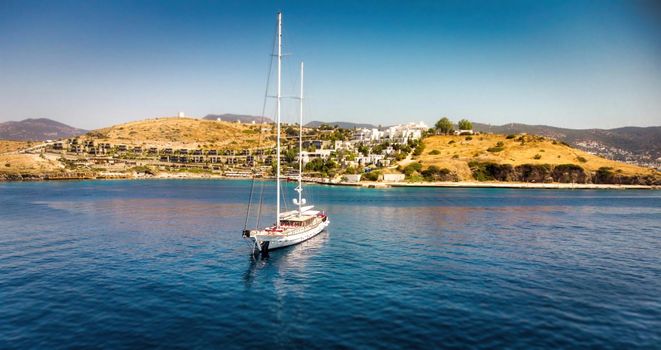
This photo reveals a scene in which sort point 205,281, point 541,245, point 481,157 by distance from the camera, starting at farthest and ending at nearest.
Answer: point 481,157 → point 541,245 → point 205,281

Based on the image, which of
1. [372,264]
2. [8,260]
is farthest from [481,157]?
[8,260]

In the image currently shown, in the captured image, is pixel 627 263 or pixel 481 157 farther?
pixel 481 157

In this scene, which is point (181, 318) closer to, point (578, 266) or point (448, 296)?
point (448, 296)

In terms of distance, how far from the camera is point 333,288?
99.0 ft

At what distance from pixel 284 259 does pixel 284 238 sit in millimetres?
2851

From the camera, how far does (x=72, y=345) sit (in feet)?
67.4

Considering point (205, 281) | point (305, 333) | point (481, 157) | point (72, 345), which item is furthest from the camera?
point (481, 157)

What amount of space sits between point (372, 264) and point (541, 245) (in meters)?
22.8

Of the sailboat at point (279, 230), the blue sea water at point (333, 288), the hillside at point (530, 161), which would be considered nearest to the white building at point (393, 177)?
the hillside at point (530, 161)

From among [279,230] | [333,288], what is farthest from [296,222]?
[333,288]

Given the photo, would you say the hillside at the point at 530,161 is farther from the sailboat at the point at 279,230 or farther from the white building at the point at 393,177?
the sailboat at the point at 279,230

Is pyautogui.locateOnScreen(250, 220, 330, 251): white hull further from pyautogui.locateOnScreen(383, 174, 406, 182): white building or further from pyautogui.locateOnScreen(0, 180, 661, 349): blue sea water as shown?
pyautogui.locateOnScreen(383, 174, 406, 182): white building

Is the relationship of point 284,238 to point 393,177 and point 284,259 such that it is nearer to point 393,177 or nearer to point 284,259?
point 284,259

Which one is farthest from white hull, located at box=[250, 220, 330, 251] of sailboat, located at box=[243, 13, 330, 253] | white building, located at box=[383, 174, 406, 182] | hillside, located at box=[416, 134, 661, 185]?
hillside, located at box=[416, 134, 661, 185]
